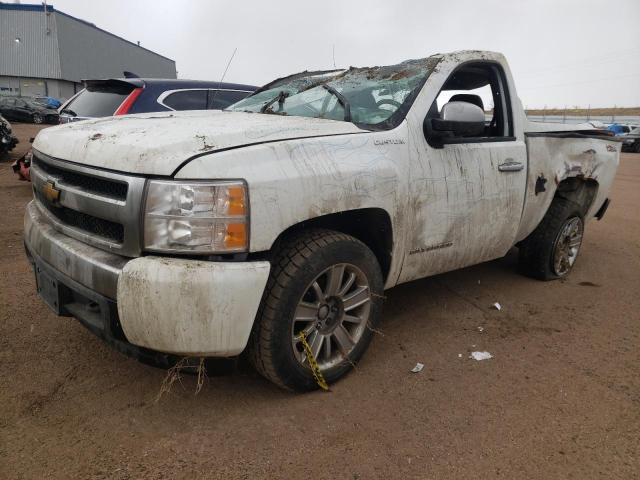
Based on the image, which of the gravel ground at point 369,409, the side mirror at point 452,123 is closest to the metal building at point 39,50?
the gravel ground at point 369,409

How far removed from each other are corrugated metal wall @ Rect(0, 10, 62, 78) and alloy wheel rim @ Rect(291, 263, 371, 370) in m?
44.2

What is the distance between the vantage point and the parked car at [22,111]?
2569 centimetres

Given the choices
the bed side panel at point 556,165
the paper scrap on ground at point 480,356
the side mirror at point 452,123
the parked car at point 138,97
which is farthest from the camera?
the parked car at point 138,97

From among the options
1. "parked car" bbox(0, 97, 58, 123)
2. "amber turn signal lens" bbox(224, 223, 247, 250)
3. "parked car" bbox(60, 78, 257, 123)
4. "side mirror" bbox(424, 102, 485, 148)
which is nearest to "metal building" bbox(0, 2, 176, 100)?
"parked car" bbox(0, 97, 58, 123)

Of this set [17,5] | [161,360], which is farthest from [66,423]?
[17,5]

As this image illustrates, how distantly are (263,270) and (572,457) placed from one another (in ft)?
5.16

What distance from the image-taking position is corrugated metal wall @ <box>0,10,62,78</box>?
3791cm

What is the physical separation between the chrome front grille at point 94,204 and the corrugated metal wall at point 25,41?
43384 millimetres

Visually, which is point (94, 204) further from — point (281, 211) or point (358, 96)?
point (358, 96)

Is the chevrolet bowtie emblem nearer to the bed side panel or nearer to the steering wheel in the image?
the steering wheel

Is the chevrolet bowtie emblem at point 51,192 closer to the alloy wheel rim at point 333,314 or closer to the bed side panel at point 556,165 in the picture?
the alloy wheel rim at point 333,314

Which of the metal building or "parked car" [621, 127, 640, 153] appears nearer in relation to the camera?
"parked car" [621, 127, 640, 153]

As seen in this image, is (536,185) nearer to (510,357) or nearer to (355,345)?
(510,357)

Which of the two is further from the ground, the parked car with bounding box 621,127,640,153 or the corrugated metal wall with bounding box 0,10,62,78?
the corrugated metal wall with bounding box 0,10,62,78
